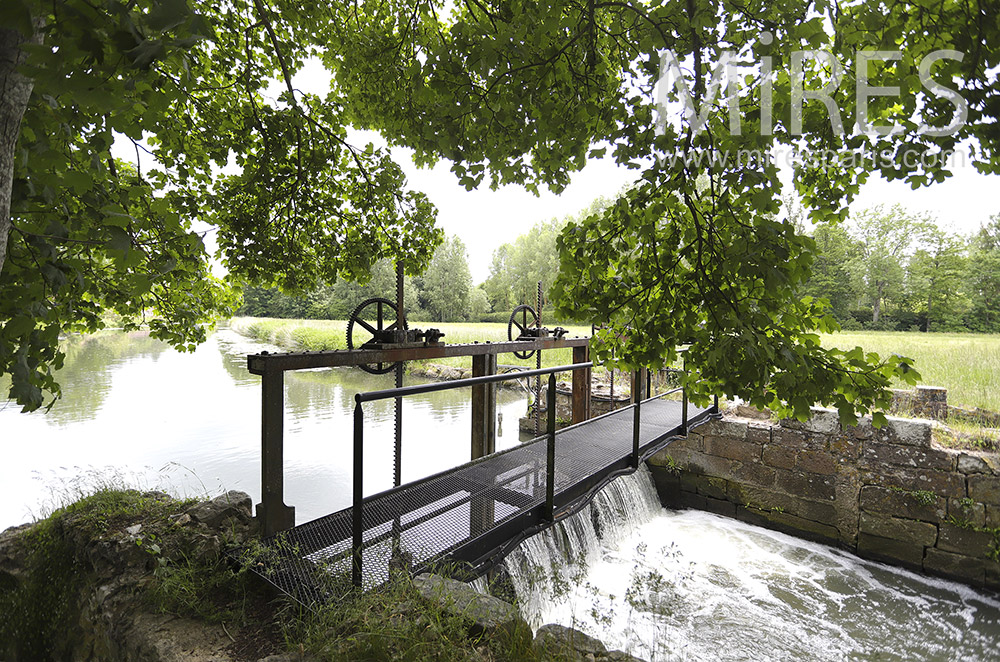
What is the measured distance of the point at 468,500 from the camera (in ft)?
9.46

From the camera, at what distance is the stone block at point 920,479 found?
16.3ft

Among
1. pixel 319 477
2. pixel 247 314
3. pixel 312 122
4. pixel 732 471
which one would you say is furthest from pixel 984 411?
pixel 247 314

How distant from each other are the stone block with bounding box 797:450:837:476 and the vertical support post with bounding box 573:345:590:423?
286 cm

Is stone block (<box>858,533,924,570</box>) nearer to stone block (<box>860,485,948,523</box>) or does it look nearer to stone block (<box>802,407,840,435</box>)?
stone block (<box>860,485,948,523</box>)

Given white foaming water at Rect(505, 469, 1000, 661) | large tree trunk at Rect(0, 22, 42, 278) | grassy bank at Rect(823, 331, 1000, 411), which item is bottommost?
white foaming water at Rect(505, 469, 1000, 661)

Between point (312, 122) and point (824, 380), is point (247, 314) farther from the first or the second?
point (824, 380)

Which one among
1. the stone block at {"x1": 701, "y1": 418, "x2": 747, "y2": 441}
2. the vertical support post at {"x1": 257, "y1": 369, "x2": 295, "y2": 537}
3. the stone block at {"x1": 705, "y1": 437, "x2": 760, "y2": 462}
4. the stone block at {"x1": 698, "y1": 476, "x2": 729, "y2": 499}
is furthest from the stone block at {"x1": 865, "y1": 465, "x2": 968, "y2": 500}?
the vertical support post at {"x1": 257, "y1": 369, "x2": 295, "y2": 537}

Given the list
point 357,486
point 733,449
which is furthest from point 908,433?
point 357,486

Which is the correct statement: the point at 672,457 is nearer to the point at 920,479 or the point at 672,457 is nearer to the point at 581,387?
the point at 581,387

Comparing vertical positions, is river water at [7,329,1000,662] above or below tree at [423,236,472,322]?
below

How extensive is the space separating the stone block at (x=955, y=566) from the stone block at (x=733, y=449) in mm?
1938

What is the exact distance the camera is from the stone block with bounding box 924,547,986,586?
4844mm

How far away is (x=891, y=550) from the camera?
5.29 meters

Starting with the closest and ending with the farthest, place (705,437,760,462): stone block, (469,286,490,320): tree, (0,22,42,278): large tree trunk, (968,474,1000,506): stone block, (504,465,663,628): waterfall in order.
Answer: (0,22,42,278): large tree trunk < (504,465,663,628): waterfall < (968,474,1000,506): stone block < (705,437,760,462): stone block < (469,286,490,320): tree
